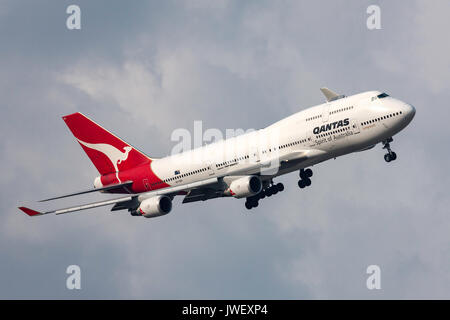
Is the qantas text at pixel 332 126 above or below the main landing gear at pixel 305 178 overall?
above

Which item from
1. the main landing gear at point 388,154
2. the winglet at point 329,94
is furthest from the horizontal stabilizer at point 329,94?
the main landing gear at point 388,154

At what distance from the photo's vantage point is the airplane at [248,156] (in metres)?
72.8

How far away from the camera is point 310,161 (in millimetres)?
75625

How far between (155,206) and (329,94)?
18.9m

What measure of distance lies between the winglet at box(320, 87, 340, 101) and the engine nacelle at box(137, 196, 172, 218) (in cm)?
1742

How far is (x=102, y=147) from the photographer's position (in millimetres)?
91875

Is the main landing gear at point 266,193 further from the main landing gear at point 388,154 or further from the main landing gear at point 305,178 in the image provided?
the main landing gear at point 388,154

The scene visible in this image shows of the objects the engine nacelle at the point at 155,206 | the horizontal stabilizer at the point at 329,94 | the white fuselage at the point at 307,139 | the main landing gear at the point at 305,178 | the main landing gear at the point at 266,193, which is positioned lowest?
the engine nacelle at the point at 155,206

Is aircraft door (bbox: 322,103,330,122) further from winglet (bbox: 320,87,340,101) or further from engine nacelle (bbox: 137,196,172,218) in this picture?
engine nacelle (bbox: 137,196,172,218)

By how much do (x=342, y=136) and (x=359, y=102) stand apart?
10.6 ft

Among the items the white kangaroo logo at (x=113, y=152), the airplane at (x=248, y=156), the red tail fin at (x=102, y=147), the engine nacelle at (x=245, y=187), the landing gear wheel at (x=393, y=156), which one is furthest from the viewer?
the white kangaroo logo at (x=113, y=152)

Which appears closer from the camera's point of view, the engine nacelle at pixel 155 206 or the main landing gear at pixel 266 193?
the engine nacelle at pixel 155 206

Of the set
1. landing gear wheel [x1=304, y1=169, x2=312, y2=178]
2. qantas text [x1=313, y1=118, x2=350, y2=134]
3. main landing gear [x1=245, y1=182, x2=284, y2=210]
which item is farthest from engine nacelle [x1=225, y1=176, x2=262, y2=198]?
landing gear wheel [x1=304, y1=169, x2=312, y2=178]

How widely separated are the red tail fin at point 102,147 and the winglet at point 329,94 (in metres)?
21.4
